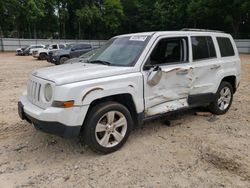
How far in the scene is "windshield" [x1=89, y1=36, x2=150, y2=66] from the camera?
15.1 feet

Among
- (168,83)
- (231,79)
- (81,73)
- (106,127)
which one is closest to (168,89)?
(168,83)

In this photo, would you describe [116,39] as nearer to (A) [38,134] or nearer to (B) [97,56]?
(B) [97,56]

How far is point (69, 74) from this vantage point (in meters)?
4.01

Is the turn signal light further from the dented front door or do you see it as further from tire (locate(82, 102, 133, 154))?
the dented front door

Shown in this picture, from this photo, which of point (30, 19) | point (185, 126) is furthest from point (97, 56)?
point (30, 19)

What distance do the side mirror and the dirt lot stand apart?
3.31 ft

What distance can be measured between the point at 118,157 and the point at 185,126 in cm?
184

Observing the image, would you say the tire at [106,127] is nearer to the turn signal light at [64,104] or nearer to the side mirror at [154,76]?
the turn signal light at [64,104]

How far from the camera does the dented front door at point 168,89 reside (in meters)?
4.55

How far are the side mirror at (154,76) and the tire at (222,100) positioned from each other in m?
1.90

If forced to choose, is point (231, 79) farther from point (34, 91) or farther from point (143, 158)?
point (34, 91)

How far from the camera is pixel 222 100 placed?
20.2ft

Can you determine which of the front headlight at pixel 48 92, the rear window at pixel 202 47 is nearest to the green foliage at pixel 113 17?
the rear window at pixel 202 47

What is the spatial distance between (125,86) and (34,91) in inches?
55.1
